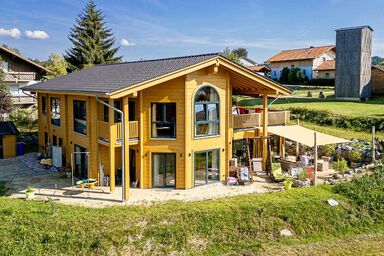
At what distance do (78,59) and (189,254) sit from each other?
141 ft

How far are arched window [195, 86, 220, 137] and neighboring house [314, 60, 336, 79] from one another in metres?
43.9

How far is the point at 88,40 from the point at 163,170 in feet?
123

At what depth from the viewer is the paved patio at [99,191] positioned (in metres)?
16.5

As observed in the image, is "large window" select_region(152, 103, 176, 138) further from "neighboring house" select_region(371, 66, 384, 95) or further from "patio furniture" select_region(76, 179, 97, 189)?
"neighboring house" select_region(371, 66, 384, 95)

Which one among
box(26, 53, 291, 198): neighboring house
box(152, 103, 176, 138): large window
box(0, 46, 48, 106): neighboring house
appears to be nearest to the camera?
box(26, 53, 291, 198): neighboring house

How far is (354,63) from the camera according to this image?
1591 inches

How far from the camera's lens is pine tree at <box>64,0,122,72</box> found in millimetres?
50844

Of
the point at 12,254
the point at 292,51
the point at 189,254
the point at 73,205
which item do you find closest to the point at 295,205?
the point at 189,254

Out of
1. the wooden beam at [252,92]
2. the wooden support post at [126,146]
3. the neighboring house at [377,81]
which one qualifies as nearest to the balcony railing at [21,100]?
the wooden beam at [252,92]

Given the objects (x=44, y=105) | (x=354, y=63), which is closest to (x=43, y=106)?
(x=44, y=105)

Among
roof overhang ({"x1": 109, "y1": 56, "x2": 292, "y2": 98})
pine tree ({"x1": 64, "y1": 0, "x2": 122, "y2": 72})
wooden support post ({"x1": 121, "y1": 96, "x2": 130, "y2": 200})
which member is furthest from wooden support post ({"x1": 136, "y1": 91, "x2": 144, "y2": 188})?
pine tree ({"x1": 64, "y1": 0, "x2": 122, "y2": 72})

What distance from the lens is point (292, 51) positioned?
70125 mm

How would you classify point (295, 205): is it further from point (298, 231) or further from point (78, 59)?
point (78, 59)

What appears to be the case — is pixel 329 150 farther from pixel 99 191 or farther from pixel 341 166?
pixel 99 191
